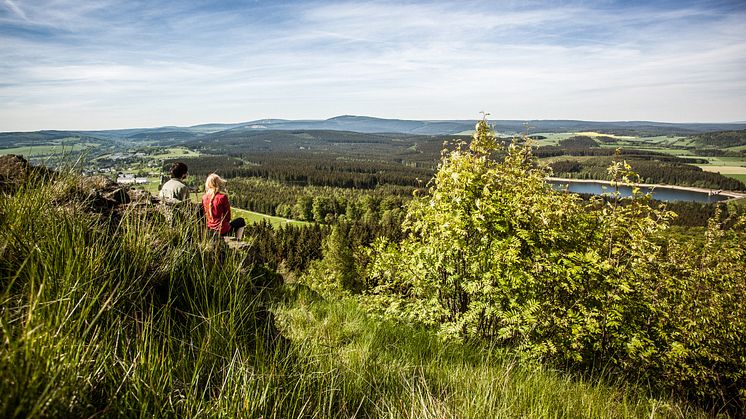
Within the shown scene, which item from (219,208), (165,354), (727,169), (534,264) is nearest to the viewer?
(165,354)

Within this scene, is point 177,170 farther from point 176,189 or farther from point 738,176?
point 738,176

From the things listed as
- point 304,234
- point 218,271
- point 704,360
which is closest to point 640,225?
point 704,360

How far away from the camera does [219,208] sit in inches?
267

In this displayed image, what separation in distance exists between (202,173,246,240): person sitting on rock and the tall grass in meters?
2.37

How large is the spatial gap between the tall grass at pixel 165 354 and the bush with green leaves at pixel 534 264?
3840 mm

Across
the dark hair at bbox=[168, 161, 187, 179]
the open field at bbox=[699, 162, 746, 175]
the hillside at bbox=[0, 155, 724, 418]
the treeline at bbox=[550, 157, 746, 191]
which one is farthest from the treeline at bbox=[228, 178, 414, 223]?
the open field at bbox=[699, 162, 746, 175]

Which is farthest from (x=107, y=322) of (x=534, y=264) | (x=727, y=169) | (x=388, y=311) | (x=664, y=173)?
(x=727, y=169)

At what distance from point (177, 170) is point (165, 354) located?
5810 mm

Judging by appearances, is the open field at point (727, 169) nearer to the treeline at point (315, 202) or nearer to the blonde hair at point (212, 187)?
the treeline at point (315, 202)

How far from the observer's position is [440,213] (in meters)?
8.34

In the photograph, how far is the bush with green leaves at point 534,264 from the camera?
306 inches

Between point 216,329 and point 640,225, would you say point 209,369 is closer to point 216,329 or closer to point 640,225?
point 216,329

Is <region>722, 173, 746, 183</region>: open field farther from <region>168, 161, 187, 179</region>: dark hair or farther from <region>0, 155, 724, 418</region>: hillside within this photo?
<region>168, 161, 187, 179</region>: dark hair

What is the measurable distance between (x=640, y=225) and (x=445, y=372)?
7.24 m
